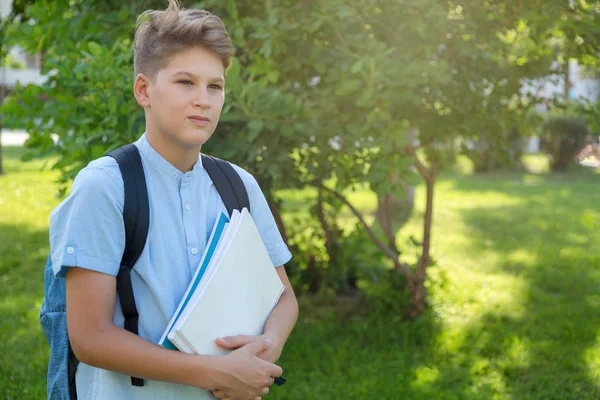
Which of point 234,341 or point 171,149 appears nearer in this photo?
point 234,341

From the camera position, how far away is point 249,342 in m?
1.78

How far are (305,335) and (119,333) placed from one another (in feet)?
11.9

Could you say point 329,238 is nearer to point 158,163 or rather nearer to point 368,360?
point 368,360

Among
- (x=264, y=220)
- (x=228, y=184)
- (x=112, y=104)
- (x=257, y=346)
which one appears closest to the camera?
(x=257, y=346)

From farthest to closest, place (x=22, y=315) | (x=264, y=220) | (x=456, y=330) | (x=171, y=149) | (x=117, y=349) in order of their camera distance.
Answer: (x=22, y=315) → (x=456, y=330) → (x=264, y=220) → (x=171, y=149) → (x=117, y=349)

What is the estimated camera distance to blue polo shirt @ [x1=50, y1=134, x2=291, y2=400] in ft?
5.45

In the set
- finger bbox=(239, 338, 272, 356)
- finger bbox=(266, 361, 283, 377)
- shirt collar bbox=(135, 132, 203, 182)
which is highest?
shirt collar bbox=(135, 132, 203, 182)

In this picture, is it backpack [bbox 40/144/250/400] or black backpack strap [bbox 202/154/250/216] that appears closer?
backpack [bbox 40/144/250/400]

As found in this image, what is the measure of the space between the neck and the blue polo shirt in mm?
14

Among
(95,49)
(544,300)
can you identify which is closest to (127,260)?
(95,49)

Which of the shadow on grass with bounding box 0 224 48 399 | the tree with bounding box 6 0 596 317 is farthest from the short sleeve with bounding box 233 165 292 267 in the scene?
the shadow on grass with bounding box 0 224 48 399

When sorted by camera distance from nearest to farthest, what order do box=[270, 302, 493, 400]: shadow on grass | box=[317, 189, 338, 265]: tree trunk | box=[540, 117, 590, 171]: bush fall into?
box=[270, 302, 493, 400]: shadow on grass
box=[317, 189, 338, 265]: tree trunk
box=[540, 117, 590, 171]: bush

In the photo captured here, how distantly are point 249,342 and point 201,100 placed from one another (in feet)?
1.97

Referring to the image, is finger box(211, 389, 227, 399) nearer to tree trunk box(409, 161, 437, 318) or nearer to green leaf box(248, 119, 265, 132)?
green leaf box(248, 119, 265, 132)
